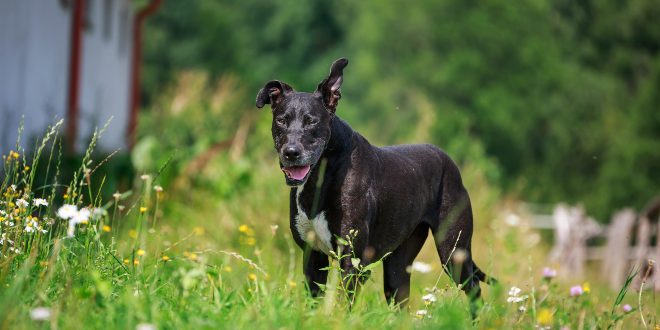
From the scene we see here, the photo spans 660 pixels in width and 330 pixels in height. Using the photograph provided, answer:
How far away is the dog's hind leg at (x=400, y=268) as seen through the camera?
600cm

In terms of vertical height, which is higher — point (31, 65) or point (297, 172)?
point (297, 172)

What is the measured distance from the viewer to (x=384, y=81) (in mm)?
50500

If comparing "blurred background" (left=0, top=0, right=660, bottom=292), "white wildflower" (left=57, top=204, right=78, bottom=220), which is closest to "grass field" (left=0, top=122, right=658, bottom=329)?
"white wildflower" (left=57, top=204, right=78, bottom=220)

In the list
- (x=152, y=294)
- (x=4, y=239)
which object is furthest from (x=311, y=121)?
(x=4, y=239)

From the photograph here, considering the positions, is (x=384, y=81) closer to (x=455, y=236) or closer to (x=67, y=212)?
(x=455, y=236)

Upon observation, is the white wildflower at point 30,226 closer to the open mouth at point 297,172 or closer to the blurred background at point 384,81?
the open mouth at point 297,172

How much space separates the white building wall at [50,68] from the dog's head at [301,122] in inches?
112

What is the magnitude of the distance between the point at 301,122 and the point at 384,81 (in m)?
45.4

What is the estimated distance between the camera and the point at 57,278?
16.3 feet

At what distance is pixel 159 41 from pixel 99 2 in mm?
30997

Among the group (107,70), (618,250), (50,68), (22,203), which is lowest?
(618,250)

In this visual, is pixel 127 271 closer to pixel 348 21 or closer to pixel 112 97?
pixel 112 97

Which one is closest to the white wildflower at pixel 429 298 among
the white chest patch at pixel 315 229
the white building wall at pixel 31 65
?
the white chest patch at pixel 315 229

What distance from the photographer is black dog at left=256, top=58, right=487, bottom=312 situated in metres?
5.28
